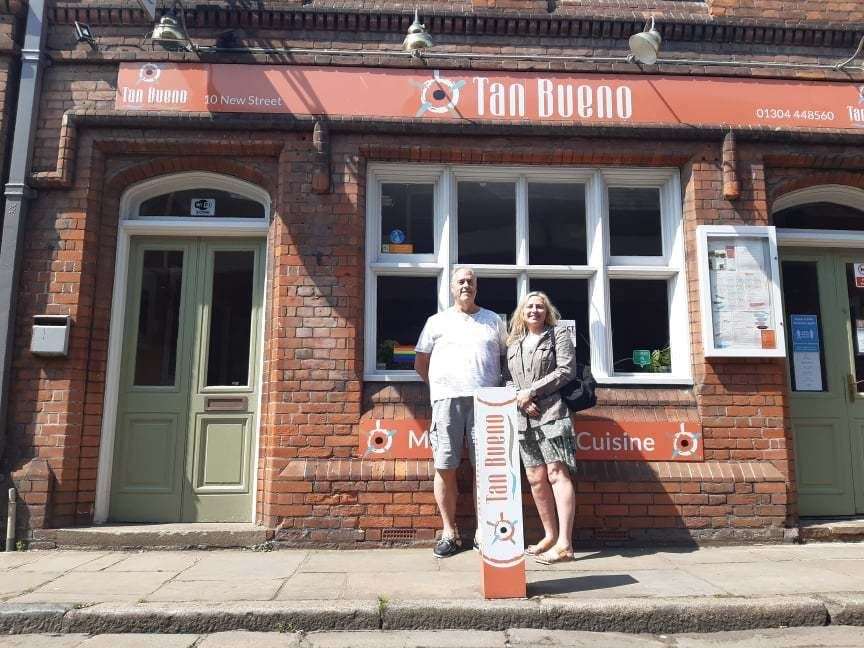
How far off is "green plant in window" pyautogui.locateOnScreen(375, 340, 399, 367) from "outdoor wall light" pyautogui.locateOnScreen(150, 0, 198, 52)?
3.09 metres

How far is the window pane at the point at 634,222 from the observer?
251 inches

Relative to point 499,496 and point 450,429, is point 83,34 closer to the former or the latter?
point 450,429

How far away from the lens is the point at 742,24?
6.36m

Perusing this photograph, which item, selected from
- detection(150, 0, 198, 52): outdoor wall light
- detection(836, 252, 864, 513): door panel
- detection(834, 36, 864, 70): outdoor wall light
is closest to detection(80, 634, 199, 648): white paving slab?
detection(150, 0, 198, 52): outdoor wall light

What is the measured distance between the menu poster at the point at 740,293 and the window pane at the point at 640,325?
49cm

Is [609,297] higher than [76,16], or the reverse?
[76,16]

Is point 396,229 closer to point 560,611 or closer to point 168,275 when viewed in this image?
point 168,275

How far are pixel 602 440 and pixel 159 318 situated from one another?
4069mm

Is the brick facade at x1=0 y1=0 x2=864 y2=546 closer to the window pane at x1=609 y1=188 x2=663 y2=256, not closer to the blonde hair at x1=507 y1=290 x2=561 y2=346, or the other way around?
the window pane at x1=609 y1=188 x2=663 y2=256

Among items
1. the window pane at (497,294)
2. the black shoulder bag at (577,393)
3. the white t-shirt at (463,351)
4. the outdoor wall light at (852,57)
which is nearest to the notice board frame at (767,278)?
the black shoulder bag at (577,393)

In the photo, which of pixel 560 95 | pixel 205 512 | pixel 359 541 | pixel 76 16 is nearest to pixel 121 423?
pixel 205 512

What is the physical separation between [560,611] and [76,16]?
6356 millimetres

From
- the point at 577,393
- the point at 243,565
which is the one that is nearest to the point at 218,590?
the point at 243,565

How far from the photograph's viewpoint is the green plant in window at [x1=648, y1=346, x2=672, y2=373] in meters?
6.17
